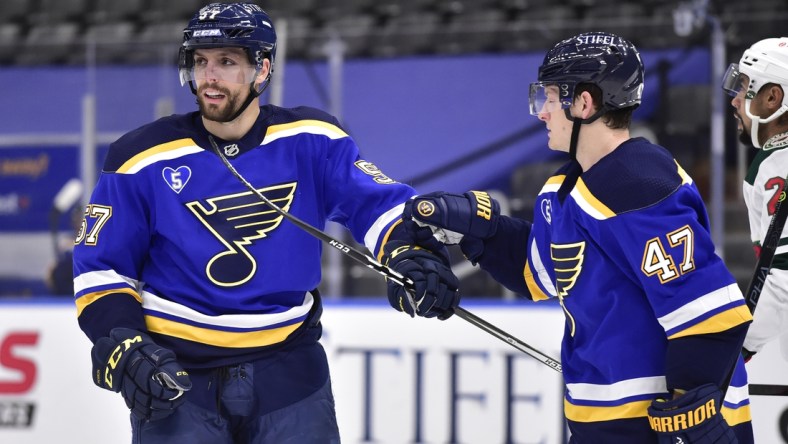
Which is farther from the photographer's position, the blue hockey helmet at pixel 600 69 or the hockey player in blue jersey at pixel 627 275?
the blue hockey helmet at pixel 600 69

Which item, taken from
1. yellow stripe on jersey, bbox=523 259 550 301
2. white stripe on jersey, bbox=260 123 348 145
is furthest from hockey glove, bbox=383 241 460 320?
white stripe on jersey, bbox=260 123 348 145

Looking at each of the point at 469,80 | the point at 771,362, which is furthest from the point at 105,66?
the point at 771,362

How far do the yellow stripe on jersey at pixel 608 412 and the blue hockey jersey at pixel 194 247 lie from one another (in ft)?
1.99

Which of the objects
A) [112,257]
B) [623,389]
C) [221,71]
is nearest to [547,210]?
[623,389]

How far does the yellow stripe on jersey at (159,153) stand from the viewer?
7.11 ft

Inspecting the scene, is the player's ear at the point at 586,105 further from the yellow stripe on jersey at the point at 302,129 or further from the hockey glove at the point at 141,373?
the hockey glove at the point at 141,373

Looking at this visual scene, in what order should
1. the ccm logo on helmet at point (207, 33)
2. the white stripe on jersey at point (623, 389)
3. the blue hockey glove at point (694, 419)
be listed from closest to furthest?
the blue hockey glove at point (694, 419)
the white stripe on jersey at point (623, 389)
the ccm logo on helmet at point (207, 33)

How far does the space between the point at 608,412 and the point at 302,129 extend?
85 cm

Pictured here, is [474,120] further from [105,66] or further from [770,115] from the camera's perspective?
[770,115]

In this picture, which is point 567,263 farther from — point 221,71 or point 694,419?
point 221,71

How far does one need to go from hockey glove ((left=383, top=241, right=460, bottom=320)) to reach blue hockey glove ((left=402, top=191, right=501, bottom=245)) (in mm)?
47

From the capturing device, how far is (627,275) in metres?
1.89

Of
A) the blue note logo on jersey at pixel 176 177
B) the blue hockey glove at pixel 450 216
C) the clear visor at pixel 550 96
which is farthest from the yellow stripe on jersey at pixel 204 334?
the clear visor at pixel 550 96

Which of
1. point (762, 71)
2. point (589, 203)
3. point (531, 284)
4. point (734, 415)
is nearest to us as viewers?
point (589, 203)
